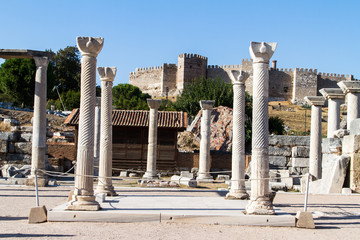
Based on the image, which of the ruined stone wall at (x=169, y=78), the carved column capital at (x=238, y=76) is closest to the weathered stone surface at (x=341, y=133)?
the carved column capital at (x=238, y=76)

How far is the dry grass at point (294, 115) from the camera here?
189 feet

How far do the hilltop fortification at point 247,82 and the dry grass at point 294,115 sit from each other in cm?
419

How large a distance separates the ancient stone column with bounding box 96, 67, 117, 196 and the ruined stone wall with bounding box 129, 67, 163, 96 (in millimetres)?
73839

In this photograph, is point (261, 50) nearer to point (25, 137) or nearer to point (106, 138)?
point (106, 138)

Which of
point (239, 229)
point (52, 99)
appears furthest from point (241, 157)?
point (52, 99)

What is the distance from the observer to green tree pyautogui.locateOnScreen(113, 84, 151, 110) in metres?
58.5

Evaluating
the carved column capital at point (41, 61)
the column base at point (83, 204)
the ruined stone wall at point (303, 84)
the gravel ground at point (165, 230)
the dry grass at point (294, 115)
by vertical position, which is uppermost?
the ruined stone wall at point (303, 84)

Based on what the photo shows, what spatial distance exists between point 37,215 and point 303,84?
8225 centimetres

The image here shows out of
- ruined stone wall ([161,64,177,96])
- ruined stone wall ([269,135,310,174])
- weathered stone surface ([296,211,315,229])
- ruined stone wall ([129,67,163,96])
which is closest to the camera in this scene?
weathered stone surface ([296,211,315,229])

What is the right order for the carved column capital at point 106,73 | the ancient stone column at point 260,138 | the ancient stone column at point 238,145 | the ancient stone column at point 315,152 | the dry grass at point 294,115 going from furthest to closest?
the dry grass at point 294,115 < the ancient stone column at point 315,152 < the carved column capital at point 106,73 < the ancient stone column at point 238,145 < the ancient stone column at point 260,138

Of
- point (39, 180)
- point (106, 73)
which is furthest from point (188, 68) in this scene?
point (106, 73)

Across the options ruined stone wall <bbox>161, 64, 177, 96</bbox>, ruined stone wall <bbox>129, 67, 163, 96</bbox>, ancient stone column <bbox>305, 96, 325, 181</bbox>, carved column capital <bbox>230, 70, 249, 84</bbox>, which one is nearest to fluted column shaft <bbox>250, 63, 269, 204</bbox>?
carved column capital <bbox>230, 70, 249, 84</bbox>

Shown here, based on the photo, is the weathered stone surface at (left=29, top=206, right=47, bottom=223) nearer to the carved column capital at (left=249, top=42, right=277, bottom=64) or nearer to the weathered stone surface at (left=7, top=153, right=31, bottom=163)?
the carved column capital at (left=249, top=42, right=277, bottom=64)

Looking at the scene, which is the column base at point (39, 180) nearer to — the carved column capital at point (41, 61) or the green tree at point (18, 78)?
the carved column capital at point (41, 61)
